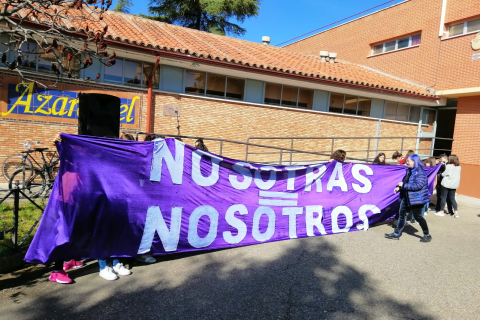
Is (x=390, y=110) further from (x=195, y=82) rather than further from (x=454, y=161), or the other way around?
(x=195, y=82)

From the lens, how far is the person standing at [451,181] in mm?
8078

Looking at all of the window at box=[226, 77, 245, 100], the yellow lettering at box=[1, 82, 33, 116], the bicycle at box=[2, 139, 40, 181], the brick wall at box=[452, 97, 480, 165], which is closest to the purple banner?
the bicycle at box=[2, 139, 40, 181]

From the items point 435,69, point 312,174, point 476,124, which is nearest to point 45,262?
point 312,174

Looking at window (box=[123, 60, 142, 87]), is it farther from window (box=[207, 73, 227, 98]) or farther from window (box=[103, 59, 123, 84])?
window (box=[207, 73, 227, 98])

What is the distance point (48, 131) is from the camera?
9.05m

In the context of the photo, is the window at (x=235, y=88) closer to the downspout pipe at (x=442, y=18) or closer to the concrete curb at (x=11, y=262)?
the concrete curb at (x=11, y=262)

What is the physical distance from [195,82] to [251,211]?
23.0ft

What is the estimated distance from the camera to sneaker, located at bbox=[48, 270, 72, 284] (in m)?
3.88

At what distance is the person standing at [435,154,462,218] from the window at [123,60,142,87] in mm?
9165

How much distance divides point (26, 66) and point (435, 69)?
15738 mm

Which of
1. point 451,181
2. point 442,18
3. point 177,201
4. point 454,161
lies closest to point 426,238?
point 451,181

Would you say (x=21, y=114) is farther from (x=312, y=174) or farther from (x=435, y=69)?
(x=435, y=69)

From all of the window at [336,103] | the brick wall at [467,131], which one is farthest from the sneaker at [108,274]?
the brick wall at [467,131]

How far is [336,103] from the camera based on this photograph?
13.6 meters
